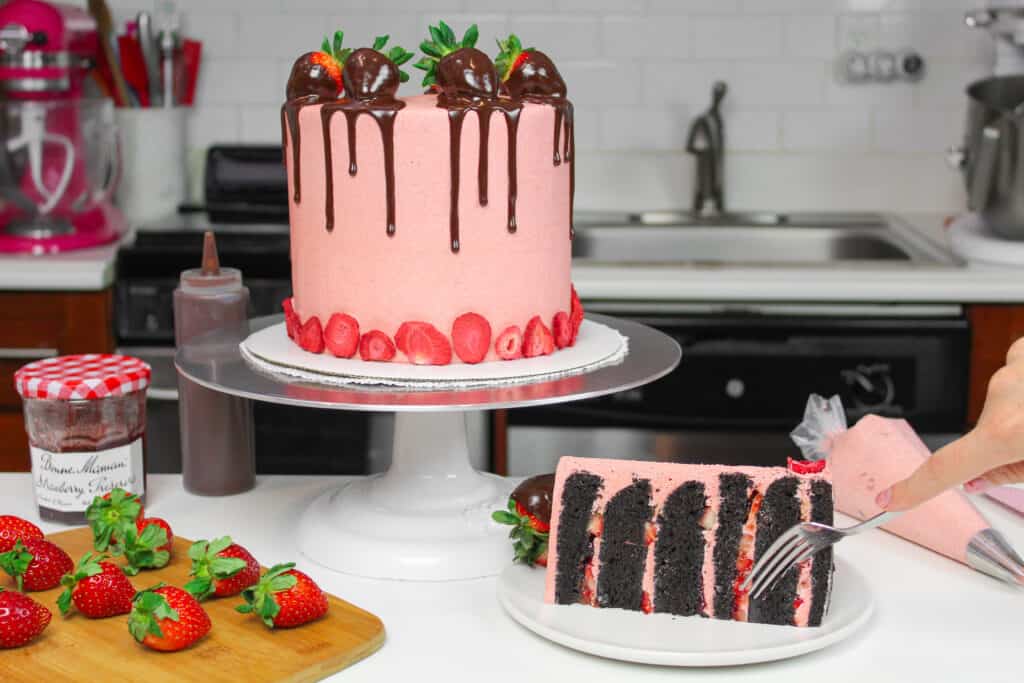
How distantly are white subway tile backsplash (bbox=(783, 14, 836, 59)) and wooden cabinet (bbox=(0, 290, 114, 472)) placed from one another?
155 centimetres

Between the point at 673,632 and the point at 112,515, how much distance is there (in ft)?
1.68

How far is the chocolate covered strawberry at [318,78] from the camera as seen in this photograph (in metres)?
1.40

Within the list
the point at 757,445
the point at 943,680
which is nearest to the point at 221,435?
the point at 943,680

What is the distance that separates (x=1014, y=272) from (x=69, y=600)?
6.05 feet

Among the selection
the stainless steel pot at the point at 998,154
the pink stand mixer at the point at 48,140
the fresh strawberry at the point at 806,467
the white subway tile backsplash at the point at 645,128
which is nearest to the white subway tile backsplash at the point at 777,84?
the white subway tile backsplash at the point at 645,128

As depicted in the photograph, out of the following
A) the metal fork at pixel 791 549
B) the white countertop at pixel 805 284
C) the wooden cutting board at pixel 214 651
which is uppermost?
the white countertop at pixel 805 284

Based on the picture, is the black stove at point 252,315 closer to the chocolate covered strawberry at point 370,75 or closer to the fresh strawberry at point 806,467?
the chocolate covered strawberry at point 370,75

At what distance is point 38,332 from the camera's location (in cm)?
253

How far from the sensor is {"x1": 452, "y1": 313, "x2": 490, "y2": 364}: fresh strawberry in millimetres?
1369

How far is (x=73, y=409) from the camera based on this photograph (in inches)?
52.4

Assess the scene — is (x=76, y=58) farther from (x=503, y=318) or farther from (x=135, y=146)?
(x=503, y=318)

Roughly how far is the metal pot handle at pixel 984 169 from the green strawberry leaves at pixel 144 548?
174 centimetres

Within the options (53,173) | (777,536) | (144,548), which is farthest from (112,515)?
(53,173)

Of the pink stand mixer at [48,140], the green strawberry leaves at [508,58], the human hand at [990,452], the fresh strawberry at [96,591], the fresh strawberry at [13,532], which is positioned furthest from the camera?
the pink stand mixer at [48,140]
